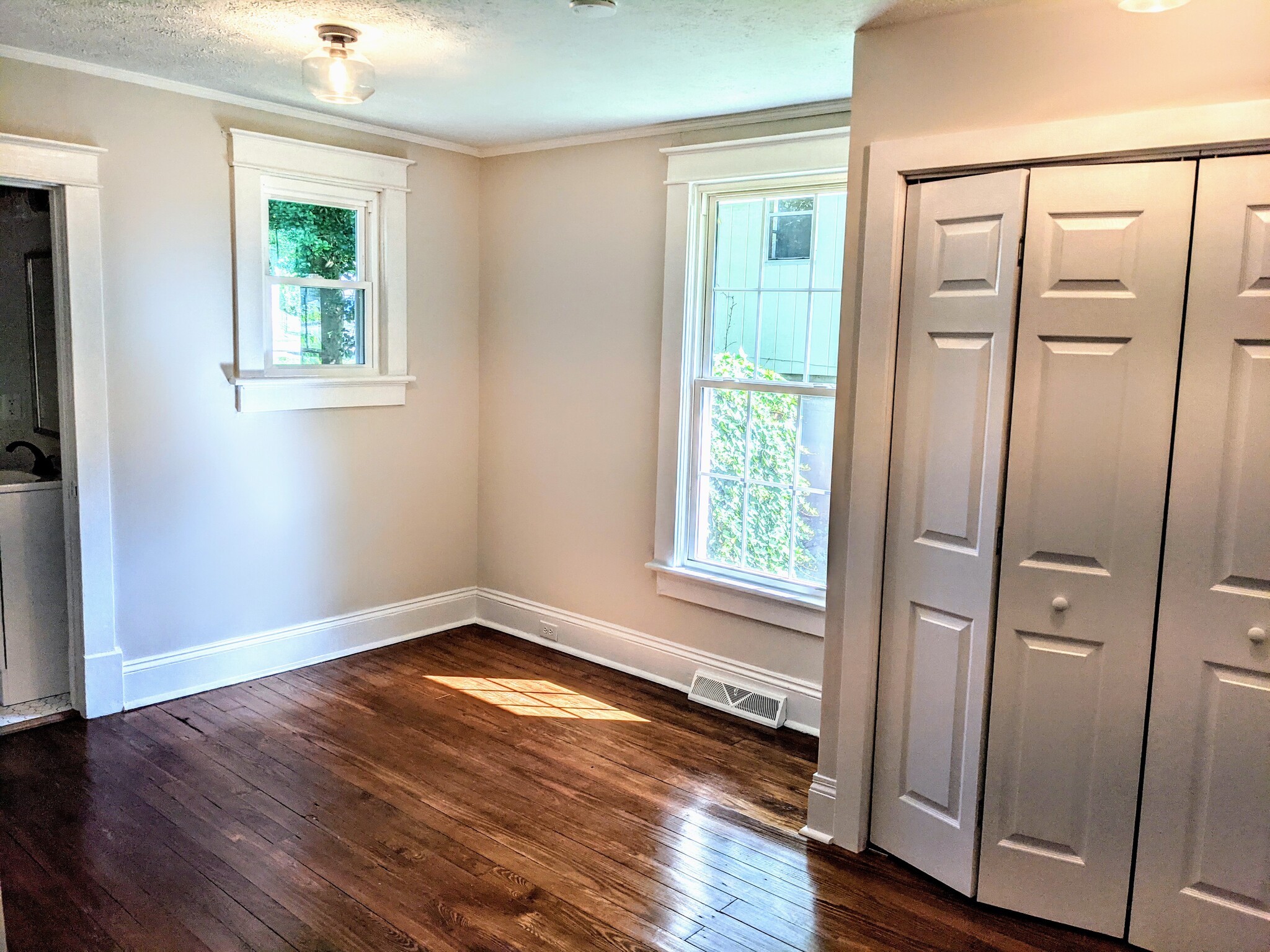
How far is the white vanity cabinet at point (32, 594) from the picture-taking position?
3867 millimetres

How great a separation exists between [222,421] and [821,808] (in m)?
2.99

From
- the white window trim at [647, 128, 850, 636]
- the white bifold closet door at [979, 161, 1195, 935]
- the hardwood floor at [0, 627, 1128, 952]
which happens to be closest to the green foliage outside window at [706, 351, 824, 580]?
the white window trim at [647, 128, 850, 636]

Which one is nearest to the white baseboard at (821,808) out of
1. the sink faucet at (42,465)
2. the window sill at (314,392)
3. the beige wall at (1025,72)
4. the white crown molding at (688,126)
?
the beige wall at (1025,72)

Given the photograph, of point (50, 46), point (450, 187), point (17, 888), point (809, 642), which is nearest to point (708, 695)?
point (809, 642)

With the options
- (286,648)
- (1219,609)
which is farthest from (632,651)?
(1219,609)

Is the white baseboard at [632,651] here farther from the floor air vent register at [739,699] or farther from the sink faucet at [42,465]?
the sink faucet at [42,465]

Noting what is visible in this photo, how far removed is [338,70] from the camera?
297 cm

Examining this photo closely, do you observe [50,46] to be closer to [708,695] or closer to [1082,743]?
[708,695]

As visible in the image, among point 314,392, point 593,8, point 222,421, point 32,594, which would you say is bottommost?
point 32,594

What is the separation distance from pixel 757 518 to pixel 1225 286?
2.17m

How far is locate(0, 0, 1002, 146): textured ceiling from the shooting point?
277 cm

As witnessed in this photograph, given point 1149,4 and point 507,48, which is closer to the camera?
point 1149,4

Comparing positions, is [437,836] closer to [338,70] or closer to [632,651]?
[632,651]

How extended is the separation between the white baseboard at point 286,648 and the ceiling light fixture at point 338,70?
252 cm
